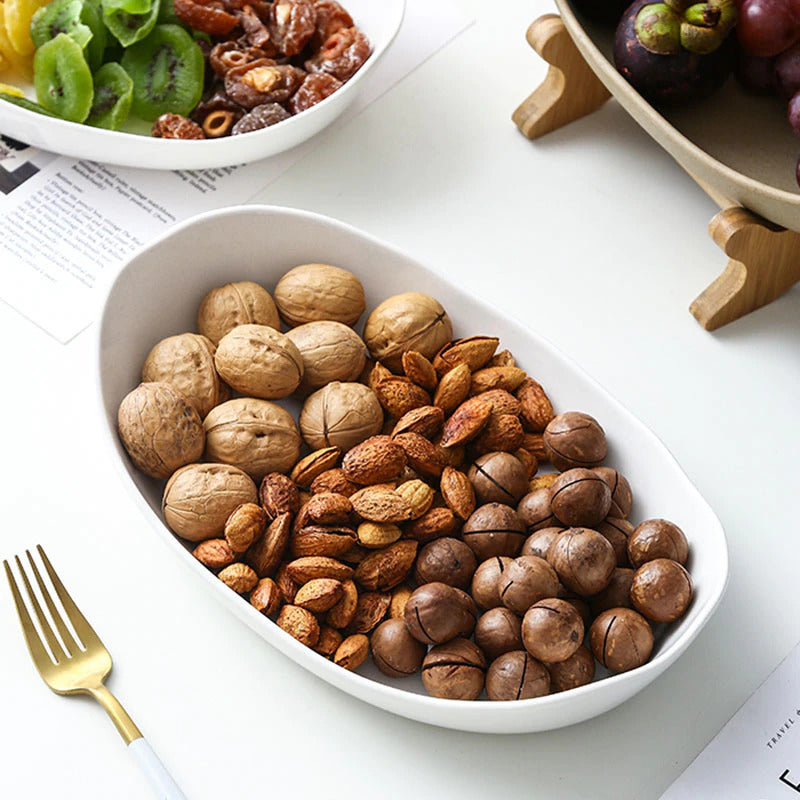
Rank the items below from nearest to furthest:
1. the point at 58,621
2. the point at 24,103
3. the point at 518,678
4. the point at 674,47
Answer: the point at 518,678 < the point at 58,621 < the point at 674,47 < the point at 24,103

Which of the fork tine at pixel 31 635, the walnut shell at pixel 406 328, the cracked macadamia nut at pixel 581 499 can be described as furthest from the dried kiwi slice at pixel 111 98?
the cracked macadamia nut at pixel 581 499

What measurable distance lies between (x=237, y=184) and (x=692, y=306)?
441 mm

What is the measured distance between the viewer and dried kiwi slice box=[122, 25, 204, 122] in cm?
100

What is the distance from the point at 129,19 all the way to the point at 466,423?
0.57m

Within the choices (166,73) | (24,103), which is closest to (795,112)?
(166,73)

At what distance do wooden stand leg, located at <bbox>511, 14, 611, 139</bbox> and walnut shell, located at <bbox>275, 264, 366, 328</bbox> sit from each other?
0.31 m

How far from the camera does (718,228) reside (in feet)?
2.70

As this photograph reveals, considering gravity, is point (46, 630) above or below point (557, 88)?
below

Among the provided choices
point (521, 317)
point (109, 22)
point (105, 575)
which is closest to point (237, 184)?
point (109, 22)

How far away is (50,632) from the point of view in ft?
2.37

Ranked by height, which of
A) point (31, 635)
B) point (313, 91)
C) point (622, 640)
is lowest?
point (622, 640)

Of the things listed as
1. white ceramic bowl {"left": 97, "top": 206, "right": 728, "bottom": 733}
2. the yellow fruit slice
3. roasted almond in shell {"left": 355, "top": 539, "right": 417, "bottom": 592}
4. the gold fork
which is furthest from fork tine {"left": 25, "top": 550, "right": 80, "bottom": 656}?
the yellow fruit slice

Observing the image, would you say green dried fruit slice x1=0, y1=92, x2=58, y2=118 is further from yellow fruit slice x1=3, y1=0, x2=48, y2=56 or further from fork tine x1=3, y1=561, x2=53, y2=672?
fork tine x1=3, y1=561, x2=53, y2=672

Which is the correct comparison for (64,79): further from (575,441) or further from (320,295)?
(575,441)
